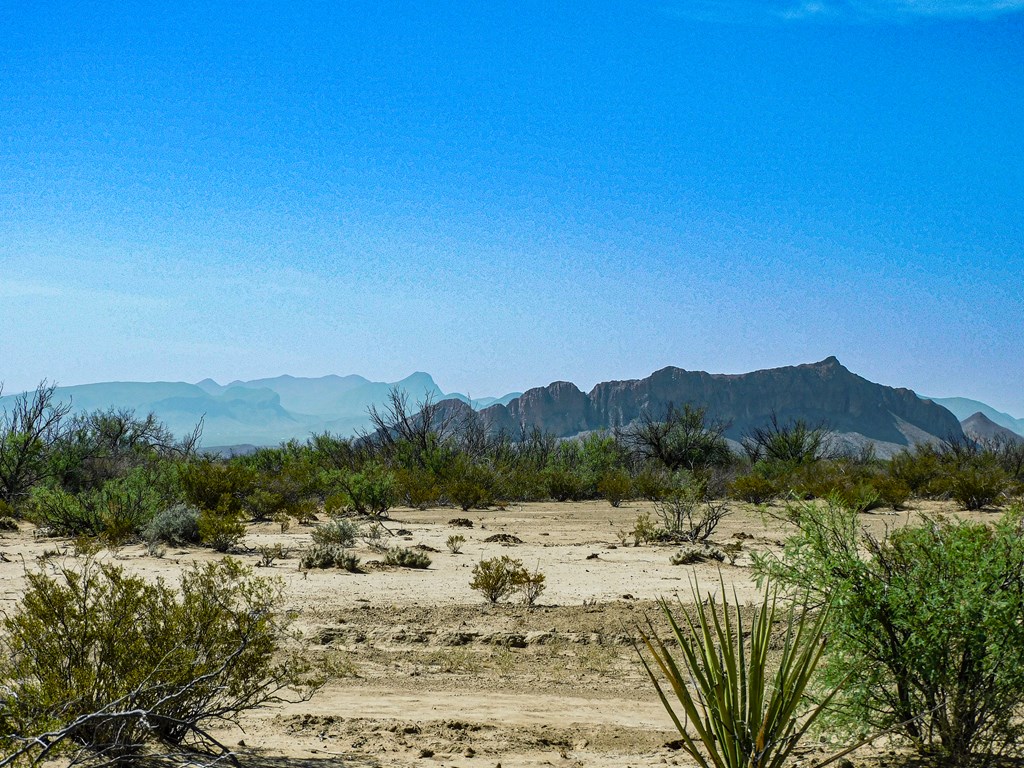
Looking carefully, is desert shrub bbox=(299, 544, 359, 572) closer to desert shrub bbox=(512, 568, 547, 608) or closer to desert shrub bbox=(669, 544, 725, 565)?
desert shrub bbox=(512, 568, 547, 608)

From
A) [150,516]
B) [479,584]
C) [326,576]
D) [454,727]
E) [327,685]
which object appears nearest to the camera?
[454,727]

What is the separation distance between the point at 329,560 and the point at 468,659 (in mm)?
6100

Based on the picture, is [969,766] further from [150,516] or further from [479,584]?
[150,516]

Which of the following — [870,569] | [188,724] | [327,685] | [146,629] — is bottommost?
[327,685]

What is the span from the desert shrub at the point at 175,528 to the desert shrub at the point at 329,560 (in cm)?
363

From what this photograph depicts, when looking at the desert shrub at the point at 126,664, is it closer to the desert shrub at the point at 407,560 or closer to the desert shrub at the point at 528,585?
the desert shrub at the point at 528,585

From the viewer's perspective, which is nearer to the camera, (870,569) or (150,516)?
(870,569)

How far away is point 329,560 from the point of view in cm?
1482

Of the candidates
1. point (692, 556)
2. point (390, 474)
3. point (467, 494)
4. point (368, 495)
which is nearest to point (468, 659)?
point (692, 556)

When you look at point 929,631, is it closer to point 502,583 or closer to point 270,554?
point 502,583

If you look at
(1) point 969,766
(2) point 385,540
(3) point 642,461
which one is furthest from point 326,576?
(3) point 642,461

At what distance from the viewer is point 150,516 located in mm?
18250

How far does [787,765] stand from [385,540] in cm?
1396

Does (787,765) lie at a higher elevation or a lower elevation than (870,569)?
lower
